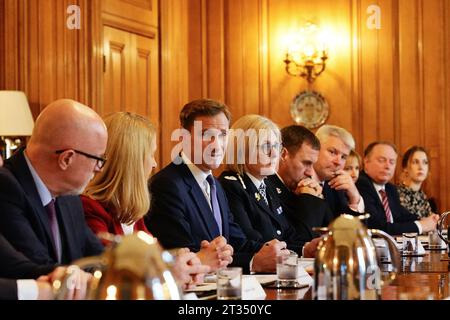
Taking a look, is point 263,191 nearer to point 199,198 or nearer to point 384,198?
point 199,198

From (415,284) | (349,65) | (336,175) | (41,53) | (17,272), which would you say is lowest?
(415,284)

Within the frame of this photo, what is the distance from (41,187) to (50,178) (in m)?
0.04

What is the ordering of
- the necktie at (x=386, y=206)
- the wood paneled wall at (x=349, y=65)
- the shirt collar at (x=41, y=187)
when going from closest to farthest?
1. the shirt collar at (x=41, y=187)
2. the necktie at (x=386, y=206)
3. the wood paneled wall at (x=349, y=65)

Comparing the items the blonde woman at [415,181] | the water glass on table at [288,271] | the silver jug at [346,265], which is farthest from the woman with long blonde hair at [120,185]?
the blonde woman at [415,181]

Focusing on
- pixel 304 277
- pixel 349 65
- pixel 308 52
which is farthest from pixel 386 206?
pixel 304 277

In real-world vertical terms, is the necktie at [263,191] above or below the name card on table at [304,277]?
above

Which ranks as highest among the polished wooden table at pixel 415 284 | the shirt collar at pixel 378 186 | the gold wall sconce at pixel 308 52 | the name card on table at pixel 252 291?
the gold wall sconce at pixel 308 52

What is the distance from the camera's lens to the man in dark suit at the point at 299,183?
15.2ft

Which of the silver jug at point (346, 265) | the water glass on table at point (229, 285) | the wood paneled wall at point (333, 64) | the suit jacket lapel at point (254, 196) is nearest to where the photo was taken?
the silver jug at point (346, 265)

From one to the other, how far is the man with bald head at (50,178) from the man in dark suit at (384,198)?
11.4 ft

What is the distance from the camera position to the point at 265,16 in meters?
8.02

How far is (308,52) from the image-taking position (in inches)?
307

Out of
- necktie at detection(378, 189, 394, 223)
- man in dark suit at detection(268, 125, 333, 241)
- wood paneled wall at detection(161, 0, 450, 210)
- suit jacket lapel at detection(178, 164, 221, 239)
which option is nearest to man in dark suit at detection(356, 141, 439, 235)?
necktie at detection(378, 189, 394, 223)

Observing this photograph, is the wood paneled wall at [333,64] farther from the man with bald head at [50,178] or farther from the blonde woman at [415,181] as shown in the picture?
the man with bald head at [50,178]
